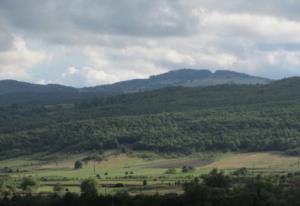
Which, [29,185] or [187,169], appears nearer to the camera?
[29,185]

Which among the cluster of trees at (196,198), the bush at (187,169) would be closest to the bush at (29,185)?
the cluster of trees at (196,198)

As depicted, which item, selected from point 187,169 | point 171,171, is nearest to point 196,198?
point 171,171

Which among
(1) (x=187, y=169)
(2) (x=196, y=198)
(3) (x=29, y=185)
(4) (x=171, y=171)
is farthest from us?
(1) (x=187, y=169)

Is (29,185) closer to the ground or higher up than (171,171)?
closer to the ground

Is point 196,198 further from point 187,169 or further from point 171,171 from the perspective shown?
point 187,169

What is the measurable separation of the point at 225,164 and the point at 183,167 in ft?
52.8

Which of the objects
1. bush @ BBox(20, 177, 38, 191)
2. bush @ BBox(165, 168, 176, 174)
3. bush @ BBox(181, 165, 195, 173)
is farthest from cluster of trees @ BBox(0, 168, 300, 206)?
bush @ BBox(181, 165, 195, 173)

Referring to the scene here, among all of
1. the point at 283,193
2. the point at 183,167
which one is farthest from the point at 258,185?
the point at 183,167

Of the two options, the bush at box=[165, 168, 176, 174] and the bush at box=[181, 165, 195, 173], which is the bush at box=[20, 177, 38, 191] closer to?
the bush at box=[165, 168, 176, 174]

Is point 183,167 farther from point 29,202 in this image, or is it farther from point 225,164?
point 29,202

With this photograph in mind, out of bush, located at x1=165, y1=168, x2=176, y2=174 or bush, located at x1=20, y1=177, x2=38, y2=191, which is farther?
bush, located at x1=165, y1=168, x2=176, y2=174

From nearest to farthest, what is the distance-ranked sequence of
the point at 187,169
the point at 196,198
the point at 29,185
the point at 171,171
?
the point at 196,198
the point at 29,185
the point at 171,171
the point at 187,169

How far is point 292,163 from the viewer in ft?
628

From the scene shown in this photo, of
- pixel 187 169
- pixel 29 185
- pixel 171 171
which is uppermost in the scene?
pixel 187 169
